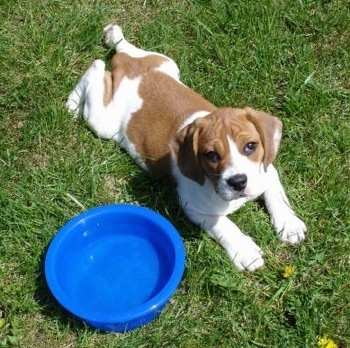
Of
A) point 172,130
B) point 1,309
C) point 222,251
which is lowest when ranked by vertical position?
point 1,309

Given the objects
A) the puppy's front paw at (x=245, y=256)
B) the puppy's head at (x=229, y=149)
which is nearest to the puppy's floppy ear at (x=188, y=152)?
the puppy's head at (x=229, y=149)

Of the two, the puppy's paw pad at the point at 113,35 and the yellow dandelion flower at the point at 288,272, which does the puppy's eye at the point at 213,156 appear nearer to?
the yellow dandelion flower at the point at 288,272

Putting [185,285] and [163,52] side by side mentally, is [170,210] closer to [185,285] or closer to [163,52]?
[185,285]

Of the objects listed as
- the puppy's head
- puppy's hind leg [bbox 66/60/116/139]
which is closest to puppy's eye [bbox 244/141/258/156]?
the puppy's head

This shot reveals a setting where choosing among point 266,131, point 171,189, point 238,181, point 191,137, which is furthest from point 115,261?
point 266,131

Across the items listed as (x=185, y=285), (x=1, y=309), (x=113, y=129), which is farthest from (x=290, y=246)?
(x=1, y=309)

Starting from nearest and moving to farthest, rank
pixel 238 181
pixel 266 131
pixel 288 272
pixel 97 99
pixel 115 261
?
pixel 238 181 → pixel 266 131 → pixel 288 272 → pixel 115 261 → pixel 97 99

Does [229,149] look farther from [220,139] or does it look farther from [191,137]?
[191,137]
